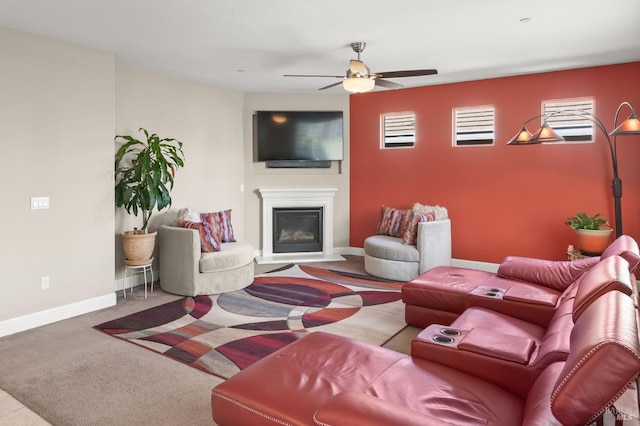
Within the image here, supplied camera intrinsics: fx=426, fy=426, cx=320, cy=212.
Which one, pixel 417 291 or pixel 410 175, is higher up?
pixel 410 175

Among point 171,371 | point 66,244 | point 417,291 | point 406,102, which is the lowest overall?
point 171,371

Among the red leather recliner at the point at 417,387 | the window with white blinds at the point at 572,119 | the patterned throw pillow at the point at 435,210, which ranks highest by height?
the window with white blinds at the point at 572,119

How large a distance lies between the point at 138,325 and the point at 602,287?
151 inches

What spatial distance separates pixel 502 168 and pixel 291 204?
10.9ft

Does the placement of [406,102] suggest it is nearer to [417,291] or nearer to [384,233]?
[384,233]

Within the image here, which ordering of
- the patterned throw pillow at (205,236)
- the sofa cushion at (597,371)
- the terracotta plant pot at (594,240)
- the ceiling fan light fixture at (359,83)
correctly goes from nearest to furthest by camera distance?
the sofa cushion at (597,371), the ceiling fan light fixture at (359,83), the terracotta plant pot at (594,240), the patterned throw pillow at (205,236)

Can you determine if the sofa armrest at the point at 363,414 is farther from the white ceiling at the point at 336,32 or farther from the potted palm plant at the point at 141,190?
the potted palm plant at the point at 141,190

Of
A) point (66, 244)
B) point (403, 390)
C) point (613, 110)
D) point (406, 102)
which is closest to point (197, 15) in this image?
point (66, 244)

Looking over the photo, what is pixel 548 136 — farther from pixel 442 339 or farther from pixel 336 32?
pixel 442 339

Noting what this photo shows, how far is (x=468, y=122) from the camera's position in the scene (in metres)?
6.30

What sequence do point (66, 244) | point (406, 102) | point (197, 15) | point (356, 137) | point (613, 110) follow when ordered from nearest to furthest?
1. point (197, 15)
2. point (66, 244)
3. point (613, 110)
4. point (406, 102)
5. point (356, 137)

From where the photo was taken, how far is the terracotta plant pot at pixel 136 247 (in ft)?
16.0

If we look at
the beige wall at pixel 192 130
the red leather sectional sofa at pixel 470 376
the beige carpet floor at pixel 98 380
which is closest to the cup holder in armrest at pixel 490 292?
the red leather sectional sofa at pixel 470 376

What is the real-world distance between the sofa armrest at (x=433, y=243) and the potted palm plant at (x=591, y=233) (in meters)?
1.54
